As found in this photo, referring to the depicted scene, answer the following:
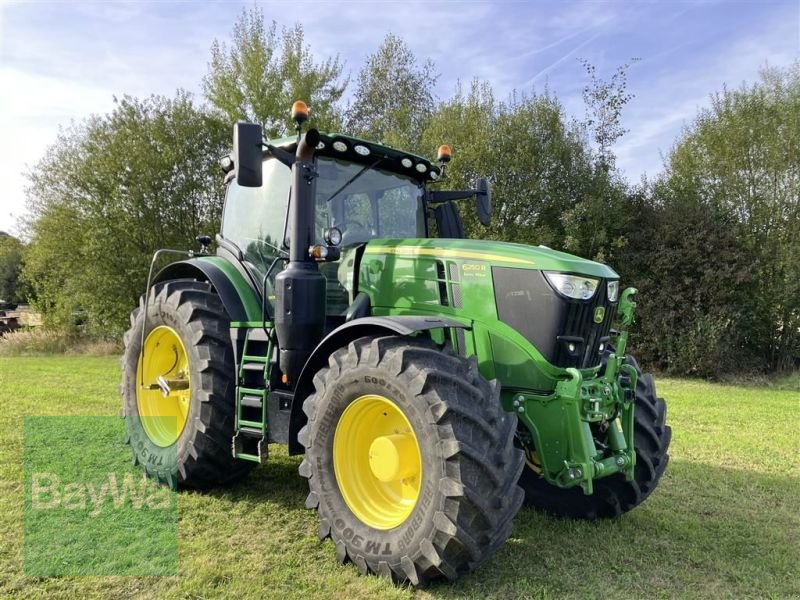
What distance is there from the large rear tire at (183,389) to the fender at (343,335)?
0.67m

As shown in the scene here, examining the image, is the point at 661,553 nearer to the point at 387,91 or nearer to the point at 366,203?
the point at 366,203

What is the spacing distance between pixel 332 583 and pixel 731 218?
1283cm

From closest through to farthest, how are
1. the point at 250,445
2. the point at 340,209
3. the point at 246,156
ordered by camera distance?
the point at 246,156 → the point at 250,445 → the point at 340,209

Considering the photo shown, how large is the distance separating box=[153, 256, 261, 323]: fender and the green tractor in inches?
0.6

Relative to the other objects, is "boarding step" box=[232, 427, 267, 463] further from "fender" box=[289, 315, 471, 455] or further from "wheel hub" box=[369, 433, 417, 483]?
"wheel hub" box=[369, 433, 417, 483]

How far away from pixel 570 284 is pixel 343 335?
4.36 feet

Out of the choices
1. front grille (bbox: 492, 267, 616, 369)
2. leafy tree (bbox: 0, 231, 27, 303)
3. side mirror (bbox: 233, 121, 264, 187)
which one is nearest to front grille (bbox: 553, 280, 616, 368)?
front grille (bbox: 492, 267, 616, 369)

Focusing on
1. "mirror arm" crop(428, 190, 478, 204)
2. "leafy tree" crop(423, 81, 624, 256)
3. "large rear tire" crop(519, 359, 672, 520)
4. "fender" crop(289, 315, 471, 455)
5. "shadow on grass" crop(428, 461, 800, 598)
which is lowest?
"shadow on grass" crop(428, 461, 800, 598)

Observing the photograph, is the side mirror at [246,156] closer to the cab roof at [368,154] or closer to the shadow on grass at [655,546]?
the cab roof at [368,154]

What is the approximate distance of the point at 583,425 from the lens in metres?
3.27

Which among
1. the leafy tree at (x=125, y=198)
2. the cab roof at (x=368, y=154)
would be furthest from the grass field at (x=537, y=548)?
the leafy tree at (x=125, y=198)

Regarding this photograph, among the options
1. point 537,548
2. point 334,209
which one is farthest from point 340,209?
point 537,548

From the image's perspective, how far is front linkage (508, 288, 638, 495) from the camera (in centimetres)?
324

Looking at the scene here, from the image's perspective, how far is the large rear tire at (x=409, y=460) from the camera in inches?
111
